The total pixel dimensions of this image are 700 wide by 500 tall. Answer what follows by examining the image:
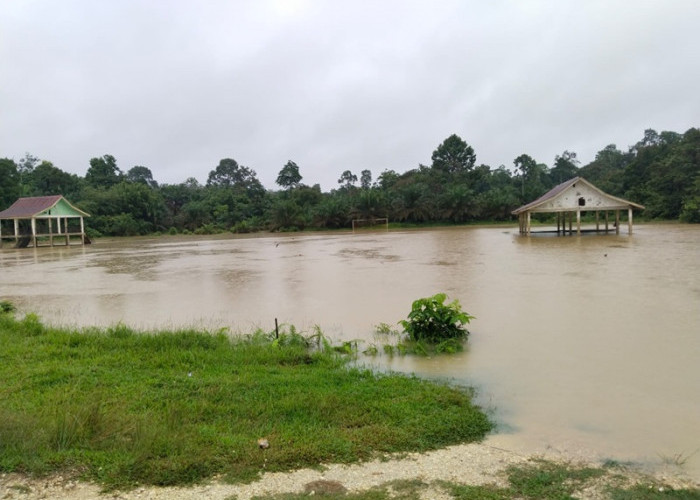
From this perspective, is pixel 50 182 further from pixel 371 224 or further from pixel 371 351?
pixel 371 351

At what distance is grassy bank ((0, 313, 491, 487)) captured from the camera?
3.27 meters

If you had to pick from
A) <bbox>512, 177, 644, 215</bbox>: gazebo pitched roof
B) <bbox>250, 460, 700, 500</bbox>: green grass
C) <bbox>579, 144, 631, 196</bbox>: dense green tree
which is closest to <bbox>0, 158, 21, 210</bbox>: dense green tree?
<bbox>512, 177, 644, 215</bbox>: gazebo pitched roof

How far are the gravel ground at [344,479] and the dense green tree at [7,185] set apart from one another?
47171mm

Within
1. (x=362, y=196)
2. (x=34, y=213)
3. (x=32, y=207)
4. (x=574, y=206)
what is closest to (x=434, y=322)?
(x=574, y=206)

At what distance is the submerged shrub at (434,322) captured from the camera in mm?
7141

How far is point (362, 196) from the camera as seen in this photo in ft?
173

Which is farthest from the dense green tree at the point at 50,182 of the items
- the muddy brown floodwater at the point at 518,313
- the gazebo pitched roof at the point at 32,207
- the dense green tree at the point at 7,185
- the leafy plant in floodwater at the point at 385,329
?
the leafy plant in floodwater at the point at 385,329

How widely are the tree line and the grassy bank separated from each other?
144ft

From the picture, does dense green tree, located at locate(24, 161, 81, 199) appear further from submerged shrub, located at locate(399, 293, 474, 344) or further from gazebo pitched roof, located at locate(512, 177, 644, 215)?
submerged shrub, located at locate(399, 293, 474, 344)

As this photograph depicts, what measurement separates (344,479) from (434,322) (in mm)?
4236

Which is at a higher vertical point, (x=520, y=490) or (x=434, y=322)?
(x=434, y=322)

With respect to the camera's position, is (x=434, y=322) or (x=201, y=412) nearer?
(x=201, y=412)

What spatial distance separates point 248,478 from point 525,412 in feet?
8.90

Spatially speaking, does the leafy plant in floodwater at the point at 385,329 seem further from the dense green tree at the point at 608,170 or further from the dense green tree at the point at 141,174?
the dense green tree at the point at 141,174
